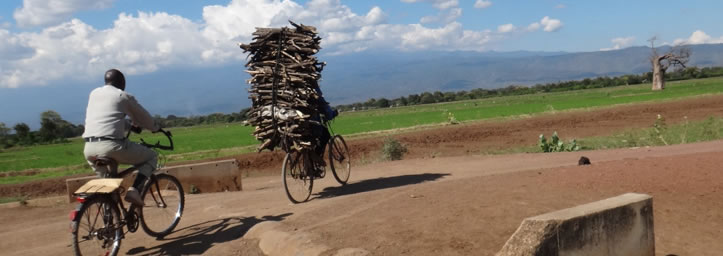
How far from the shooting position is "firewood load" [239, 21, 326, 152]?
9.46 meters

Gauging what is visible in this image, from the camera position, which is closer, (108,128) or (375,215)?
(108,128)

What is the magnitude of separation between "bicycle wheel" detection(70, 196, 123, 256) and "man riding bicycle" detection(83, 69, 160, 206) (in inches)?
11.6

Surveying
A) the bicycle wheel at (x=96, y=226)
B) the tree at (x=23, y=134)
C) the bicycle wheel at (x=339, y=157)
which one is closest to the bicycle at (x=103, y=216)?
the bicycle wheel at (x=96, y=226)

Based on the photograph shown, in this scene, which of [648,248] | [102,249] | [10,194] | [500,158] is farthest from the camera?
[10,194]

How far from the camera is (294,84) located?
956 cm

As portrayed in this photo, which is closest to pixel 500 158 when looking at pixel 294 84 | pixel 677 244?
pixel 294 84

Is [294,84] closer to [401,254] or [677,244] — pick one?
[401,254]

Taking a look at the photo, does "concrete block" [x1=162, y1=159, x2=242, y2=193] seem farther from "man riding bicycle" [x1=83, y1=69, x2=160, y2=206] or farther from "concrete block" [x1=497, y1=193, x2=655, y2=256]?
"concrete block" [x1=497, y1=193, x2=655, y2=256]

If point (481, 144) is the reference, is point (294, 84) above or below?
above

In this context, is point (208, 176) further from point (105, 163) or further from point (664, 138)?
point (664, 138)

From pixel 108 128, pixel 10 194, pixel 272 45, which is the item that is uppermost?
pixel 272 45

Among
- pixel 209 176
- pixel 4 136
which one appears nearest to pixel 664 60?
pixel 209 176

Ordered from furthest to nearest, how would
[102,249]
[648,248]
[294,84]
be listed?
[294,84] → [102,249] → [648,248]

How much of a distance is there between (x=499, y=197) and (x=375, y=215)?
1698 millimetres
